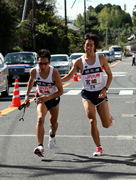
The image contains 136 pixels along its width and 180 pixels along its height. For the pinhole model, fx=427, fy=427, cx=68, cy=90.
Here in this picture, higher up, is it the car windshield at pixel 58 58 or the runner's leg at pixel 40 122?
the car windshield at pixel 58 58

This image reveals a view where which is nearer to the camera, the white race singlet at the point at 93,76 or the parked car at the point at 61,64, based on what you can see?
the white race singlet at the point at 93,76

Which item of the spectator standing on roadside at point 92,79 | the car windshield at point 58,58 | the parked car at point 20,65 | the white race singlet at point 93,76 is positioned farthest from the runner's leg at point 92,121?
the car windshield at point 58,58

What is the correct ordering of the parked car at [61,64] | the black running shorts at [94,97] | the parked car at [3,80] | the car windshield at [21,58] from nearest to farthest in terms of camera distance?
the black running shorts at [94,97]
the parked car at [3,80]
the car windshield at [21,58]
the parked car at [61,64]

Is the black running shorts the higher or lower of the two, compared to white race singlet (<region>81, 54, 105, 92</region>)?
lower

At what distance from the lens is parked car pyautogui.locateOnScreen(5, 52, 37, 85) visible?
68.6 feet

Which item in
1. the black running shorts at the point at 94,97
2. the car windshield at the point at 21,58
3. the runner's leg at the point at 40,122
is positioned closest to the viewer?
the runner's leg at the point at 40,122

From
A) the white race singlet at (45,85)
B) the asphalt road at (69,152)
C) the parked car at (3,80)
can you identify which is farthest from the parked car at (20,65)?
the white race singlet at (45,85)

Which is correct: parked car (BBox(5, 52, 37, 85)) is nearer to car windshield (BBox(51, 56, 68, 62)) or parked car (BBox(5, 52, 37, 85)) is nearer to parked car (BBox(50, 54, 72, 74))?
parked car (BBox(50, 54, 72, 74))

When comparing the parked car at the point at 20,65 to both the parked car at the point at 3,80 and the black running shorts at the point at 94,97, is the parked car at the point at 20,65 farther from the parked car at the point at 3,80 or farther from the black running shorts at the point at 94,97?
the black running shorts at the point at 94,97

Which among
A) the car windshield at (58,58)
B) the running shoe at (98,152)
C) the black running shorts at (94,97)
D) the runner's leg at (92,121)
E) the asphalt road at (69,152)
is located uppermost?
the car windshield at (58,58)

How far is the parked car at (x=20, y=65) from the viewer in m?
20.9

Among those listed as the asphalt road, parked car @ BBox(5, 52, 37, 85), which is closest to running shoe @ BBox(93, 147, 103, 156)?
the asphalt road

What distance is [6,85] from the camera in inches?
628

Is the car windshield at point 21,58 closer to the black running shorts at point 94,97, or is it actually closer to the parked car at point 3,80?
the parked car at point 3,80
